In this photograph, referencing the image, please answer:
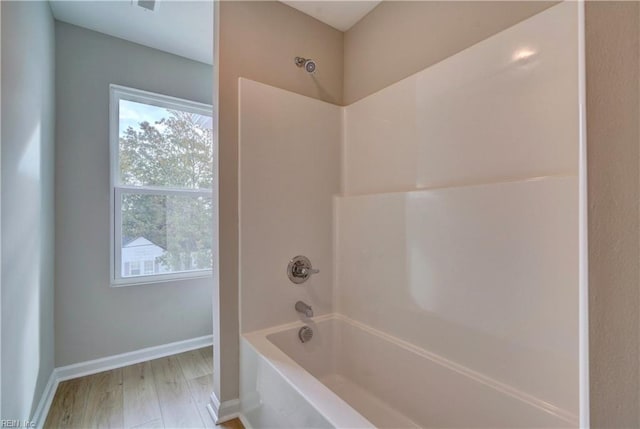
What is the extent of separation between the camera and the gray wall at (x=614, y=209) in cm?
35

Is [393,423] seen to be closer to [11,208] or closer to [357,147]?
[357,147]

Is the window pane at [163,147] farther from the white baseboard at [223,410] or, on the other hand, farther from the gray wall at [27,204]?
the white baseboard at [223,410]

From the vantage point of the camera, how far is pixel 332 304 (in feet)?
6.79

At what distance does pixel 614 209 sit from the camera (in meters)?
0.37

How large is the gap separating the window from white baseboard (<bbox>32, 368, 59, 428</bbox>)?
2.27 feet

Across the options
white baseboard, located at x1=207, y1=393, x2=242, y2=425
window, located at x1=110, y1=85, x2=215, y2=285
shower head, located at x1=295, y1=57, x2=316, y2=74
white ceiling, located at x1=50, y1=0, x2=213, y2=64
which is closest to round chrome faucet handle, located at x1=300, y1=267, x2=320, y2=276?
white baseboard, located at x1=207, y1=393, x2=242, y2=425

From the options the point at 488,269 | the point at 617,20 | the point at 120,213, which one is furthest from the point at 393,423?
the point at 120,213

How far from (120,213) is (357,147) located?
1.93m

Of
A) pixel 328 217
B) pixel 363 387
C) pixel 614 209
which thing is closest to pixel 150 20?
pixel 328 217

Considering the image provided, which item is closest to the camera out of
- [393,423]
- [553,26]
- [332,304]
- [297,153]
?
[553,26]

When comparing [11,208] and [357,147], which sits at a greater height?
[357,147]

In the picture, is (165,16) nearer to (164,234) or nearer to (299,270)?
(164,234)

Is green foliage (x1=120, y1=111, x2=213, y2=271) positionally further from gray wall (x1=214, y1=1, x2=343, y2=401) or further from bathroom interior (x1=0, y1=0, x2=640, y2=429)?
gray wall (x1=214, y1=1, x2=343, y2=401)

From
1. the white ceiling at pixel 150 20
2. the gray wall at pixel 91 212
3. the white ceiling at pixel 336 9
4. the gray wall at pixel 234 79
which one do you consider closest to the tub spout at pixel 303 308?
the gray wall at pixel 234 79
